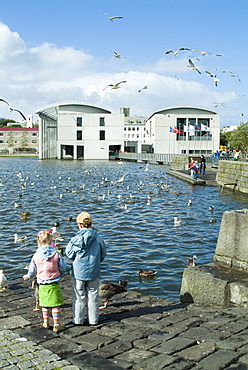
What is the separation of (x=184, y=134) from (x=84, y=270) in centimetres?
8662

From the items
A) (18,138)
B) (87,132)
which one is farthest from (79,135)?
(18,138)

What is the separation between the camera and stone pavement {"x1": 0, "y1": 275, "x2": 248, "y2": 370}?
15.3 feet

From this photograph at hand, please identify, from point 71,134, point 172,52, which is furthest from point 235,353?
point 71,134

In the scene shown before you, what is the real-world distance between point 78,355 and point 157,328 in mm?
1354

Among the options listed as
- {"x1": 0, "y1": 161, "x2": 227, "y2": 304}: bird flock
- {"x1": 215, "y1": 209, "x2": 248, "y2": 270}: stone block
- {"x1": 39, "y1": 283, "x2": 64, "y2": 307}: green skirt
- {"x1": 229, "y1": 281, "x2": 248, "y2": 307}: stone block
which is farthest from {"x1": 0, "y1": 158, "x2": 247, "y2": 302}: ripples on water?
{"x1": 39, "y1": 283, "x2": 64, "y2": 307}: green skirt

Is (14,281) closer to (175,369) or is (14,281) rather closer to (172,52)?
(175,369)

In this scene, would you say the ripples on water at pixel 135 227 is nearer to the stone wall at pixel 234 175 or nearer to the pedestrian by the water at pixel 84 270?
→ the stone wall at pixel 234 175

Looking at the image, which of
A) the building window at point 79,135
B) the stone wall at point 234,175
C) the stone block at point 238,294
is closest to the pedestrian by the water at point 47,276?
the stone block at point 238,294

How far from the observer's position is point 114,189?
1156 inches

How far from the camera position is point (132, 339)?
5422 millimetres

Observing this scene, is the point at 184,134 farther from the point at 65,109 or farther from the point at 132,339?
the point at 132,339

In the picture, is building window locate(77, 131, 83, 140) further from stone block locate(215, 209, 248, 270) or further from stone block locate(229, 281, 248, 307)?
stone block locate(229, 281, 248, 307)

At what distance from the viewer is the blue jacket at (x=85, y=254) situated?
19.4 ft

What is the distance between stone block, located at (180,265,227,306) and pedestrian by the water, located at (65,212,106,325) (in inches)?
74.2
